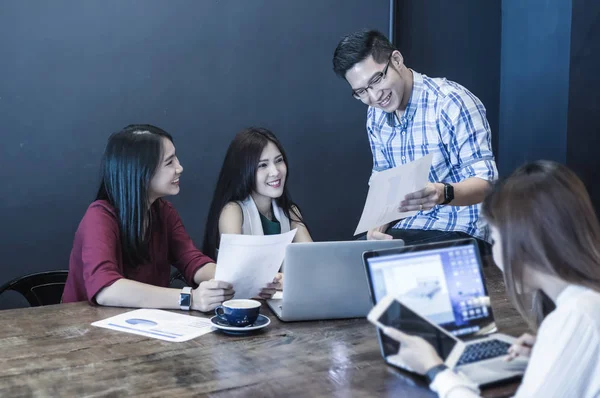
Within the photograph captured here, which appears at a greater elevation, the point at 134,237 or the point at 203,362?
the point at 134,237

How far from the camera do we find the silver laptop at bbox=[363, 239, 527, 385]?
1.36 metres

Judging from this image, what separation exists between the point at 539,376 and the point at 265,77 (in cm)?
227

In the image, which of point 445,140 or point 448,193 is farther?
point 445,140

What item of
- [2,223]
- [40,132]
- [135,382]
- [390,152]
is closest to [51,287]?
[2,223]

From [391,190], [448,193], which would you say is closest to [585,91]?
[448,193]

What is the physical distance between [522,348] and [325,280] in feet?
1.82

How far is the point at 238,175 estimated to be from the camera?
2627 millimetres

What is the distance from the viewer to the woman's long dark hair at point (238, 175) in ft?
8.50

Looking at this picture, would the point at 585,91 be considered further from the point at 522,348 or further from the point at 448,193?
the point at 522,348

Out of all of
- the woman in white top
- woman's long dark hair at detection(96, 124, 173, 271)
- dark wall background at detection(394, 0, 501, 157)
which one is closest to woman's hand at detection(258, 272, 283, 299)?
woman's long dark hair at detection(96, 124, 173, 271)

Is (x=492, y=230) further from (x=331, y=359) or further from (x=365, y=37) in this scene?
(x=365, y=37)

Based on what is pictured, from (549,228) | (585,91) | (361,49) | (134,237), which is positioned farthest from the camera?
(585,91)

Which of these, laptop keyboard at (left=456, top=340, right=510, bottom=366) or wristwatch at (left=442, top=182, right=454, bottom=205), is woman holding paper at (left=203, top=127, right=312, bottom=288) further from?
laptop keyboard at (left=456, top=340, right=510, bottom=366)

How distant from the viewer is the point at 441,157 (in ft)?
8.58
